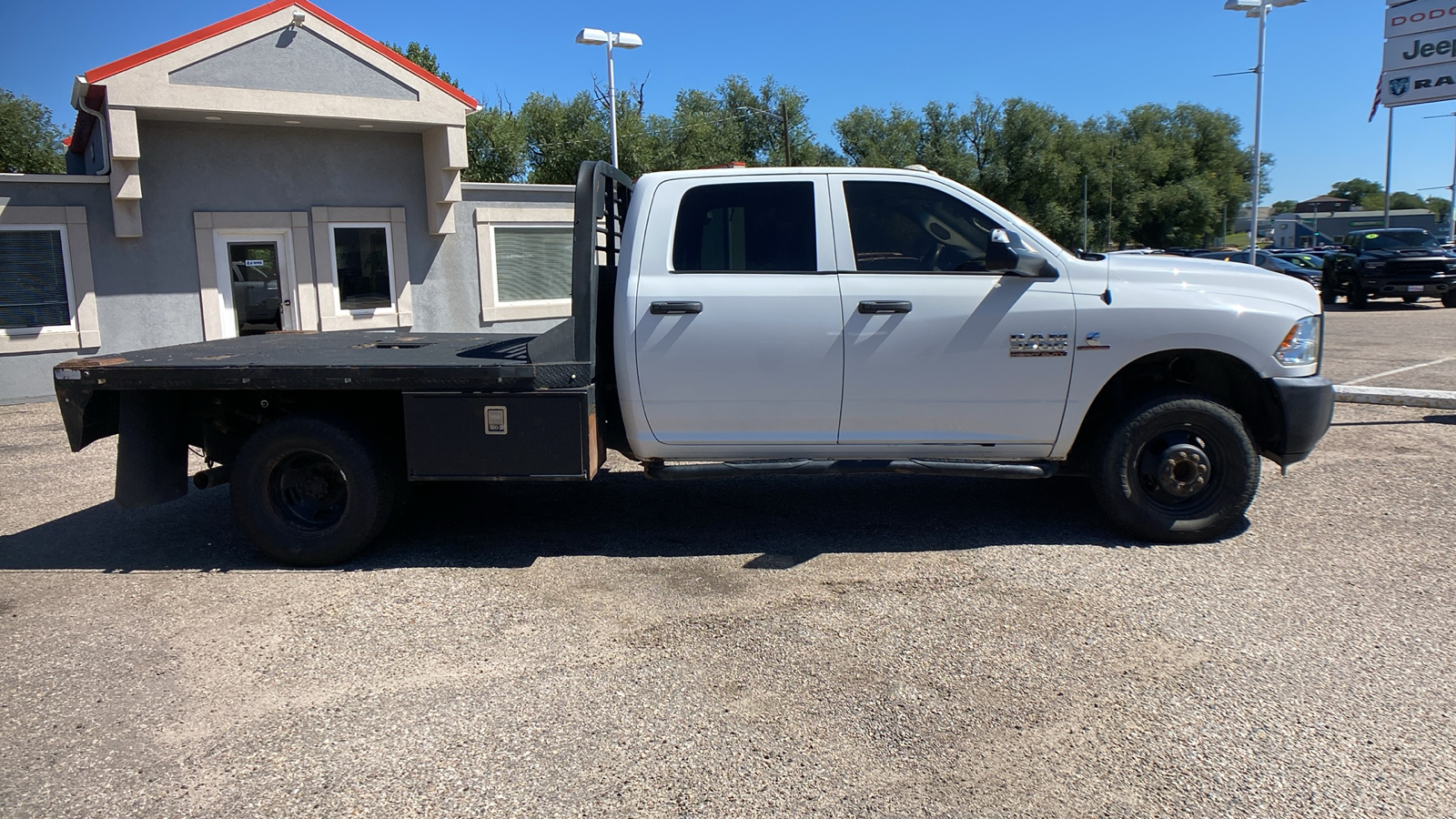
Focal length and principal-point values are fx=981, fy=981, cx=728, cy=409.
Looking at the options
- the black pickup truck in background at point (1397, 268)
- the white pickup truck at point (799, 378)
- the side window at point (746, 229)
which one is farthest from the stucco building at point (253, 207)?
→ the black pickup truck in background at point (1397, 268)

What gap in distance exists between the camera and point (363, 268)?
50.2 ft

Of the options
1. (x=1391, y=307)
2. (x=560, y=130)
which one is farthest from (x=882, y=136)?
(x=1391, y=307)

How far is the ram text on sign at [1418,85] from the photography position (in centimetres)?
2472

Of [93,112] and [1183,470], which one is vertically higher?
[93,112]

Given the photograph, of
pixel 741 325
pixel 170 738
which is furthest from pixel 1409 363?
pixel 170 738

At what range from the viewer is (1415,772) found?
10.4 feet

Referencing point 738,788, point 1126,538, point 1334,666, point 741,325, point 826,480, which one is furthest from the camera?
point 826,480

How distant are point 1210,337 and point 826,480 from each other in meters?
2.98

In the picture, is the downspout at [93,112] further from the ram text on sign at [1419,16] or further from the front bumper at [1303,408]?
the ram text on sign at [1419,16]

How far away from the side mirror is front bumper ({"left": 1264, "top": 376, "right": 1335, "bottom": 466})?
1.44 metres

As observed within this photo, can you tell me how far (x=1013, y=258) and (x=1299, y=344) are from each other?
5.59 feet

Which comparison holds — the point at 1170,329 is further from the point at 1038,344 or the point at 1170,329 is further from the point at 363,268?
the point at 363,268

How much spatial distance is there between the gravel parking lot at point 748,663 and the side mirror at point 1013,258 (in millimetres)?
1559

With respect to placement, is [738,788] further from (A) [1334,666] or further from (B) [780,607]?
(A) [1334,666]
